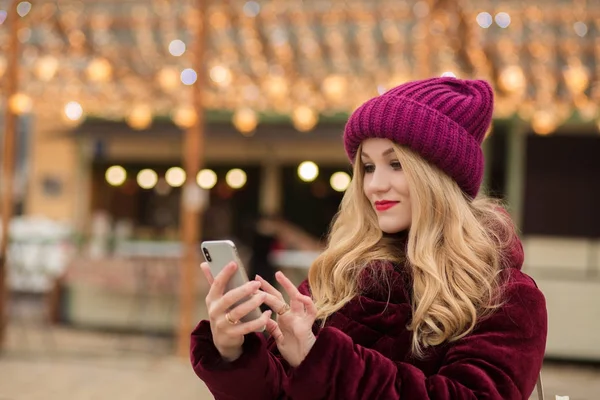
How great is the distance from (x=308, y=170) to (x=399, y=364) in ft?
43.6

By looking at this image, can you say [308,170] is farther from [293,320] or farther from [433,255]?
[293,320]

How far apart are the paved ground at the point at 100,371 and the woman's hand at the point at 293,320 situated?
3678mm

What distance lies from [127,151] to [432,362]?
48.9 feet

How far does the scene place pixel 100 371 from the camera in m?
6.55

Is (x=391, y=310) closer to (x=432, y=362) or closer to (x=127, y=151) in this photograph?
(x=432, y=362)

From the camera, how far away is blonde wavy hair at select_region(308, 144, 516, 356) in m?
1.60

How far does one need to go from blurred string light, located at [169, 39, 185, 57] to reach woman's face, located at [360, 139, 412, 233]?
10000 mm

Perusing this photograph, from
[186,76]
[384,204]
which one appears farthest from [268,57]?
[384,204]

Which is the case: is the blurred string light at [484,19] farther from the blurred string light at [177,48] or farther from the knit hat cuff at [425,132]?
the knit hat cuff at [425,132]

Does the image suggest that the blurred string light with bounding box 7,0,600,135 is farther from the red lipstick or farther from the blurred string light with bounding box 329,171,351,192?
the red lipstick

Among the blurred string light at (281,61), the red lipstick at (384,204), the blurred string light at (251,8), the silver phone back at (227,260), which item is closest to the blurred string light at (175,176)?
the blurred string light at (281,61)

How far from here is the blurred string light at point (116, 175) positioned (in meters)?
16.1

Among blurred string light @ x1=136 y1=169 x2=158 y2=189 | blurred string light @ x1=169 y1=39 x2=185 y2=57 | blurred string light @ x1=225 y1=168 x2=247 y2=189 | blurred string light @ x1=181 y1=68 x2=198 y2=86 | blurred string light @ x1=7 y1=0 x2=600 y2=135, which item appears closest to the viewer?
blurred string light @ x1=7 y1=0 x2=600 y2=135

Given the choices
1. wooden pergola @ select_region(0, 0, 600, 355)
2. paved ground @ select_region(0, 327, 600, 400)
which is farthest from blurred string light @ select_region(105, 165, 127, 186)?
paved ground @ select_region(0, 327, 600, 400)
